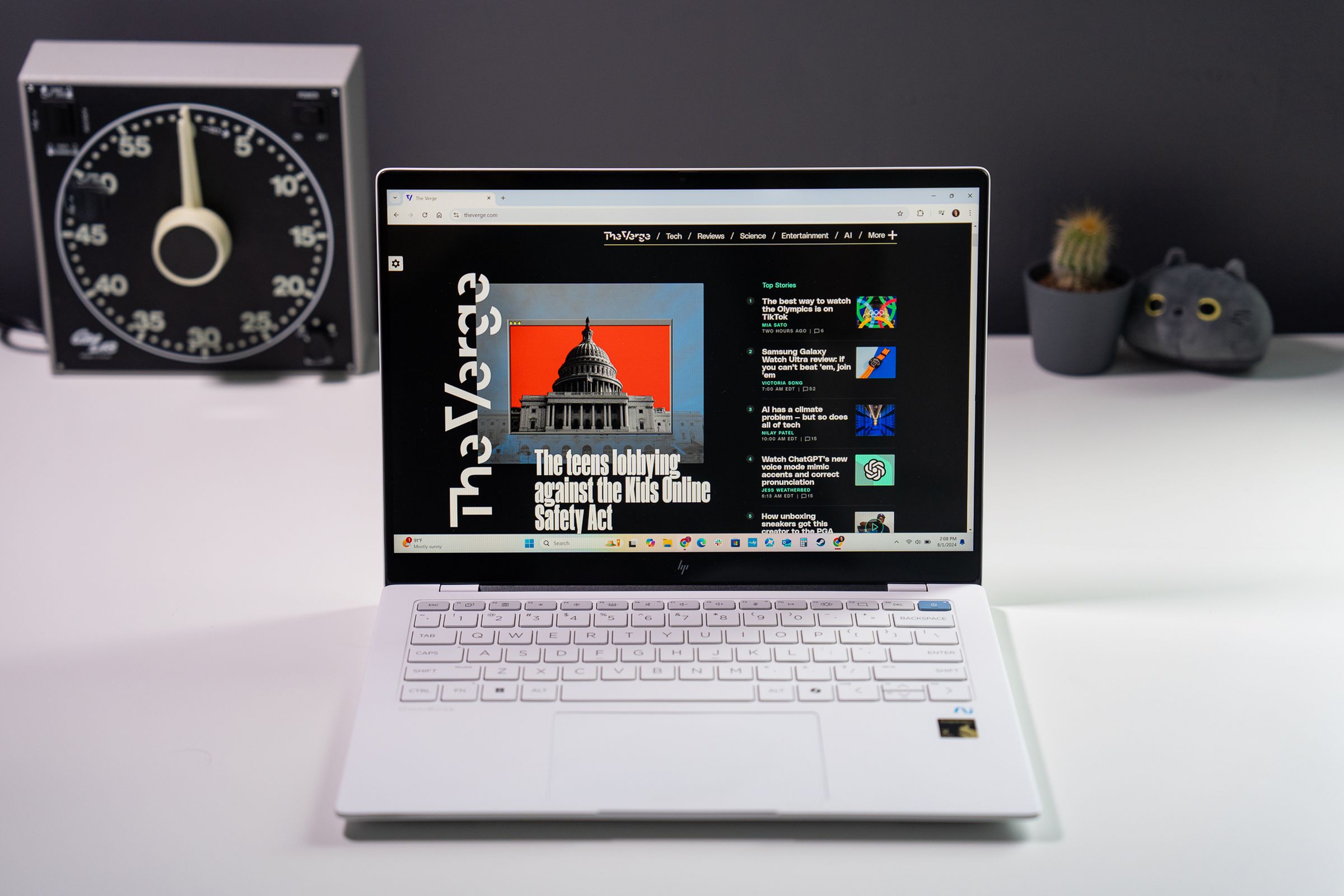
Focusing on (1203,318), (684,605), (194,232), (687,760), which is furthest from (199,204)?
(1203,318)

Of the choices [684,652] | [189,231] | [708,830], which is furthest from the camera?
[189,231]

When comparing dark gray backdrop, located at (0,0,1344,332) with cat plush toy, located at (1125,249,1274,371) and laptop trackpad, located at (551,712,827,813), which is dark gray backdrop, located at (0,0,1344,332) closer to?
cat plush toy, located at (1125,249,1274,371)

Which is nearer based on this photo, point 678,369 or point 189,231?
point 678,369

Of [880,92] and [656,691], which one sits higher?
[880,92]

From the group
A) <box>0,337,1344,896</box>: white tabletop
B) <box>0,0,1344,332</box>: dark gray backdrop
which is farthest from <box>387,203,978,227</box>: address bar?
<box>0,0,1344,332</box>: dark gray backdrop

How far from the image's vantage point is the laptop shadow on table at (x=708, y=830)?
2.16ft

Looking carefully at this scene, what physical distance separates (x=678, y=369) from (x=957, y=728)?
0.96 ft

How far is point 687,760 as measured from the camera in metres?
0.69

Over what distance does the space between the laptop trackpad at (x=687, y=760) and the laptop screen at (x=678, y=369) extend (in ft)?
0.50

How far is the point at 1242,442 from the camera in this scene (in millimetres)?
1132

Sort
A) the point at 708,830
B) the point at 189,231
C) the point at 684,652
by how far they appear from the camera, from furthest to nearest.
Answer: the point at 189,231 → the point at 684,652 → the point at 708,830

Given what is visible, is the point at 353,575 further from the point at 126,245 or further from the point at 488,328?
the point at 126,245

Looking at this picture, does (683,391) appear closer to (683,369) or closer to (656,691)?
(683,369)

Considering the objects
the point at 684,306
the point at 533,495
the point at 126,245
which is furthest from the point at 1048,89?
the point at 126,245
